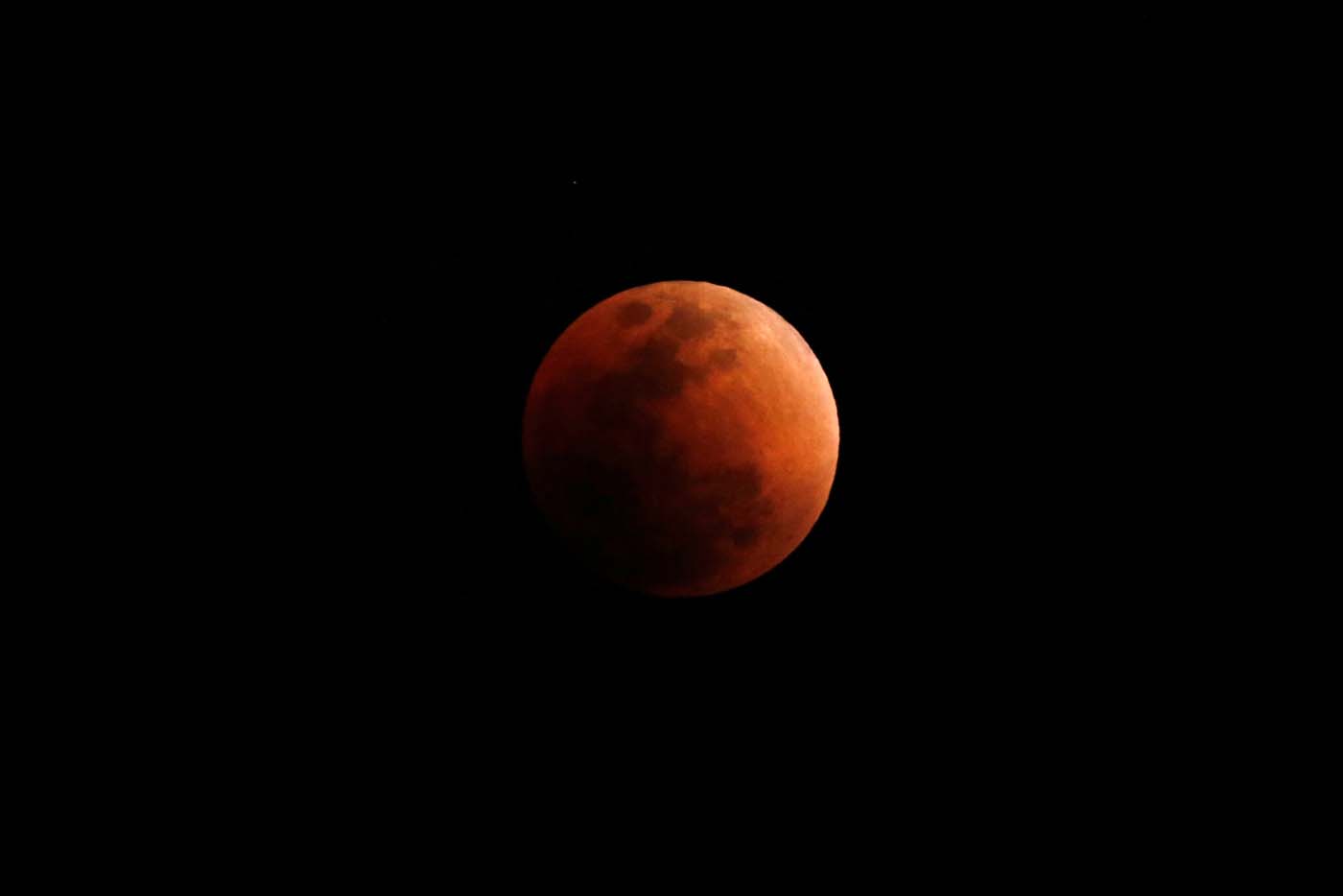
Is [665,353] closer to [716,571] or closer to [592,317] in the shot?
[592,317]

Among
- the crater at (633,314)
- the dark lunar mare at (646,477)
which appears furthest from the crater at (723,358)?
the crater at (633,314)

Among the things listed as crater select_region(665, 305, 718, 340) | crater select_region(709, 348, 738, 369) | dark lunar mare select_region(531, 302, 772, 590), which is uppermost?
crater select_region(665, 305, 718, 340)

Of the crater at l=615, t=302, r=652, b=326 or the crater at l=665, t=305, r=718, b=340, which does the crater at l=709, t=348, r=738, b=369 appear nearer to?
the crater at l=665, t=305, r=718, b=340

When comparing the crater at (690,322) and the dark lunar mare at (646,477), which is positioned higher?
the crater at (690,322)

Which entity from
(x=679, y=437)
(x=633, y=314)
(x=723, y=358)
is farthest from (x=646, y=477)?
(x=633, y=314)

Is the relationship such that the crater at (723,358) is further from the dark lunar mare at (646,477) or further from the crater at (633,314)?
the crater at (633,314)

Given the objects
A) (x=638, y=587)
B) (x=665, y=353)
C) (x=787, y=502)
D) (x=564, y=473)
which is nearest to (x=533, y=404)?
(x=564, y=473)

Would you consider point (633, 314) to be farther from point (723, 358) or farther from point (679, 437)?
point (679, 437)

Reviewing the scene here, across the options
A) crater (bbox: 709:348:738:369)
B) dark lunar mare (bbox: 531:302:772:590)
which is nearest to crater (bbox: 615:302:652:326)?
dark lunar mare (bbox: 531:302:772:590)
